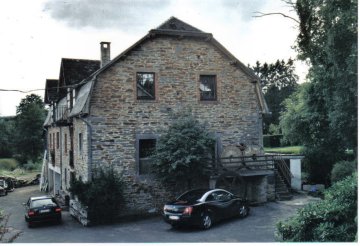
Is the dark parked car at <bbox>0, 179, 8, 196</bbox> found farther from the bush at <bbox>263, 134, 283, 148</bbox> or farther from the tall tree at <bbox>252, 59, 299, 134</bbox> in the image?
the tall tree at <bbox>252, 59, 299, 134</bbox>

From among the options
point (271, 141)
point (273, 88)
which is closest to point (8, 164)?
point (271, 141)

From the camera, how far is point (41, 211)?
15211mm

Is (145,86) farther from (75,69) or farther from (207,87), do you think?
(75,69)

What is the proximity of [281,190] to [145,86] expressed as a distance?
8.79 meters

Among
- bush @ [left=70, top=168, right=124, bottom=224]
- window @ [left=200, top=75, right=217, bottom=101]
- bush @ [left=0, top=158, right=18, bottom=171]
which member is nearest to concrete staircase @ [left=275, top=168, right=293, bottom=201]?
window @ [left=200, top=75, right=217, bottom=101]

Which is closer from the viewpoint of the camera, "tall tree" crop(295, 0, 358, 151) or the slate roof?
"tall tree" crop(295, 0, 358, 151)

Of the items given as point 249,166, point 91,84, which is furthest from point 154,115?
point 249,166

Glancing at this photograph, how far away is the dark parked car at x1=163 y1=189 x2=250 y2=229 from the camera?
12.9 meters

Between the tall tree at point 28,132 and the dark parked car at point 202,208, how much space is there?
19973 mm

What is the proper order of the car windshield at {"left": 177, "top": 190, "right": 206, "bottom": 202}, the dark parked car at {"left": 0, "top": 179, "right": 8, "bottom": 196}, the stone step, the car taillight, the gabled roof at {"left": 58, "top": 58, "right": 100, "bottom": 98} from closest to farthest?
the car taillight < the car windshield at {"left": 177, "top": 190, "right": 206, "bottom": 202} < the stone step < the gabled roof at {"left": 58, "top": 58, "right": 100, "bottom": 98} < the dark parked car at {"left": 0, "top": 179, "right": 8, "bottom": 196}

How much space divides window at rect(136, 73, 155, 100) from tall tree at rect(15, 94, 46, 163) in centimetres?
1704

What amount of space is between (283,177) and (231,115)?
606cm

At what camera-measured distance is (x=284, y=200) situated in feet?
61.7

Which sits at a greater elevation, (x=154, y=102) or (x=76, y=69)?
(x=76, y=69)
